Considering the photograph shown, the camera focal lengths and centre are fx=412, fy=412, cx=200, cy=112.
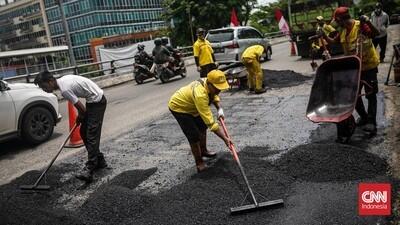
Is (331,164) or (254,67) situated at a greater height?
(254,67)

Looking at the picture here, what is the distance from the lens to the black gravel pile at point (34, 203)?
4.10 m

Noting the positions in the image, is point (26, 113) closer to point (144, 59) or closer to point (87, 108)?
point (87, 108)

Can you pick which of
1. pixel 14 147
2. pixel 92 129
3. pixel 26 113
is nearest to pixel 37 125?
pixel 26 113

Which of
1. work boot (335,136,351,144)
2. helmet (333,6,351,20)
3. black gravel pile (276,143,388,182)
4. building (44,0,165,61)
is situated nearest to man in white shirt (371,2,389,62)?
helmet (333,6,351,20)

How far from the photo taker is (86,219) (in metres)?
4.18

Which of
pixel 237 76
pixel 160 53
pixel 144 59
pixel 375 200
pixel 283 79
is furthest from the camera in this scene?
pixel 144 59

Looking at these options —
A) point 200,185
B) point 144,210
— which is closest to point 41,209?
point 144,210

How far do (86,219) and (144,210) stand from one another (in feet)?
1.93

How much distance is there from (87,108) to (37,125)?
2771 millimetres

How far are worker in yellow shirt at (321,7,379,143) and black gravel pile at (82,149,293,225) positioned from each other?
4.77 feet

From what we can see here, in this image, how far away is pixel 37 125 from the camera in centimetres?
796

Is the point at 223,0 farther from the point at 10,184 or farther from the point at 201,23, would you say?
the point at 10,184

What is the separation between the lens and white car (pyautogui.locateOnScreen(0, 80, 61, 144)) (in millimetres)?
7363

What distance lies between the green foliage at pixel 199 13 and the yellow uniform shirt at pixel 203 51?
65.4 ft
